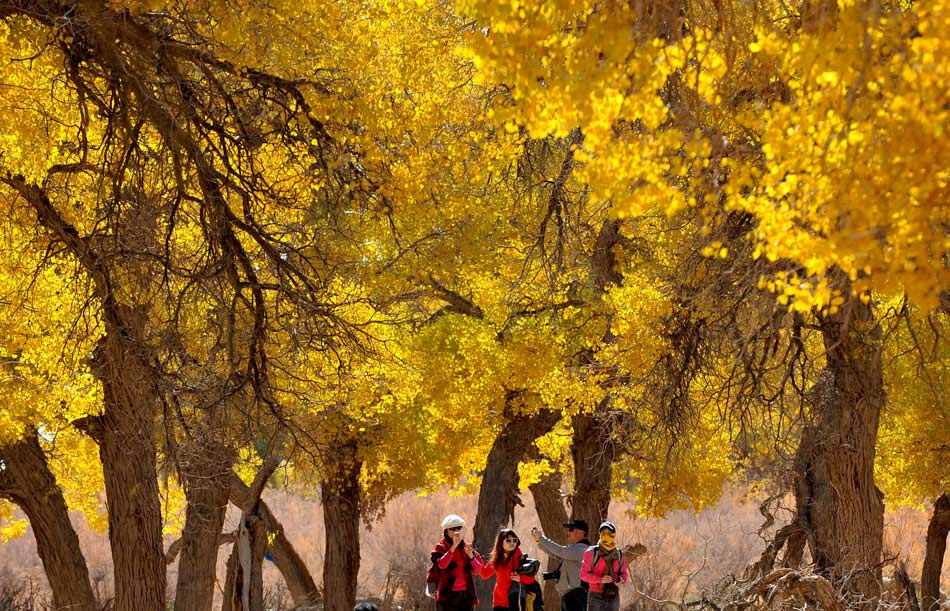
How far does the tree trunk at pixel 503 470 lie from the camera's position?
19984mm

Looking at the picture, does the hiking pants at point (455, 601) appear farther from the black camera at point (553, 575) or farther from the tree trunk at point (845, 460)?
the tree trunk at point (845, 460)

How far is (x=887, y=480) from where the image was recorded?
21.7 m

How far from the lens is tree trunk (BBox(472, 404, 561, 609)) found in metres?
20.0

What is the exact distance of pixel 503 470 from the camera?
20297mm

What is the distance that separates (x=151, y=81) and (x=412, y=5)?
1973 millimetres

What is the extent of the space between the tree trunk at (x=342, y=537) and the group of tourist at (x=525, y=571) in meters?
10.8

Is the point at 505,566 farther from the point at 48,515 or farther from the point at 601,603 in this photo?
the point at 48,515

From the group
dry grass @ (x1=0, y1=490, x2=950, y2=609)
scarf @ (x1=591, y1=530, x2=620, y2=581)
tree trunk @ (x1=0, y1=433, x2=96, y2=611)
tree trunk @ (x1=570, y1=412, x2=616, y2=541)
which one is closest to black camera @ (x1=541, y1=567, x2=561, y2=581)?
scarf @ (x1=591, y1=530, x2=620, y2=581)

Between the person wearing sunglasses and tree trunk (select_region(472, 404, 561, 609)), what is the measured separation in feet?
26.4

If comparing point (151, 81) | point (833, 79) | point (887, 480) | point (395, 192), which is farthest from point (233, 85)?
point (887, 480)

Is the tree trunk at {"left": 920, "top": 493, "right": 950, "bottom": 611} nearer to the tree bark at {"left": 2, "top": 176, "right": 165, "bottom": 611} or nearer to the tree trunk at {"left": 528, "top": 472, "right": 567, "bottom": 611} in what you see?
the tree trunk at {"left": 528, "top": 472, "right": 567, "bottom": 611}

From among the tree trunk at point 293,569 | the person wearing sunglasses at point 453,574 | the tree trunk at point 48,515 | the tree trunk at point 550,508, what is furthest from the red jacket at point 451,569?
the tree trunk at point 293,569

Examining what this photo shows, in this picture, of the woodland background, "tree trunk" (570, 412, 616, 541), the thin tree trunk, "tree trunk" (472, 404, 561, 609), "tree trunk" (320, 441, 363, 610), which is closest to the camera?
the woodland background

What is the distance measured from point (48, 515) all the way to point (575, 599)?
313 inches
